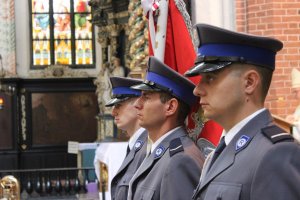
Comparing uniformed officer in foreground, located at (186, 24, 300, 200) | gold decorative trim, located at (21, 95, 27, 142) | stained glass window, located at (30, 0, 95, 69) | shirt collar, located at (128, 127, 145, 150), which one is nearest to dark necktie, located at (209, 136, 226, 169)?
uniformed officer in foreground, located at (186, 24, 300, 200)

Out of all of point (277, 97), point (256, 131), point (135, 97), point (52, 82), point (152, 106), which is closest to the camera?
point (256, 131)

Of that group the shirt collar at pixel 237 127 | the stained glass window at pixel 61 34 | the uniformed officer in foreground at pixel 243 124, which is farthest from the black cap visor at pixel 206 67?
the stained glass window at pixel 61 34

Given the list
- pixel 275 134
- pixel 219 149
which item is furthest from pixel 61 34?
pixel 275 134

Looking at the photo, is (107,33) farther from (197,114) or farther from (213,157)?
(213,157)

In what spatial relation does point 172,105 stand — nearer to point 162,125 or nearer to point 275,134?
point 162,125

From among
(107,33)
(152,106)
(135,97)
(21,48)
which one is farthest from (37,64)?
(152,106)

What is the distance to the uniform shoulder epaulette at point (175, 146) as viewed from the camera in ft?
13.1

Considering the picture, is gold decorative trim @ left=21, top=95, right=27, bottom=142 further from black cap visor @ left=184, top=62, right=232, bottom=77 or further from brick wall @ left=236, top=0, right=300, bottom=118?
black cap visor @ left=184, top=62, right=232, bottom=77

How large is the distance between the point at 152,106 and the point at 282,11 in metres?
4.15

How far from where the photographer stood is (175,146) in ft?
13.3

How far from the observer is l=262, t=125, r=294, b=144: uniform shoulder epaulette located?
2.80 meters

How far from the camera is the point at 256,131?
115 inches

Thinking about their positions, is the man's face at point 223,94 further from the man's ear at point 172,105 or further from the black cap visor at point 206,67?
the man's ear at point 172,105

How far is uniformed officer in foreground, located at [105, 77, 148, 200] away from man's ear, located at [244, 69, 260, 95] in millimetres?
2198
